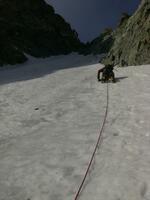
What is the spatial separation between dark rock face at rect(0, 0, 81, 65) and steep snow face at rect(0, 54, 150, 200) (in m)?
44.1

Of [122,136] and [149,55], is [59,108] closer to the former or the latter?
[122,136]

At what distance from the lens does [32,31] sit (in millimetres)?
99438

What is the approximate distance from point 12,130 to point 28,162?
431cm

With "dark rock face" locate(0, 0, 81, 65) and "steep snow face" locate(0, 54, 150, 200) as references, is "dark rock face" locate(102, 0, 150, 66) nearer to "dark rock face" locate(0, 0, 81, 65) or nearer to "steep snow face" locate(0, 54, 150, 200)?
"steep snow face" locate(0, 54, 150, 200)

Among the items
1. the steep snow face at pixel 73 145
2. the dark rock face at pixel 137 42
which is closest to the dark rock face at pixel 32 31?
the dark rock face at pixel 137 42

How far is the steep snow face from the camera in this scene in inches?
401

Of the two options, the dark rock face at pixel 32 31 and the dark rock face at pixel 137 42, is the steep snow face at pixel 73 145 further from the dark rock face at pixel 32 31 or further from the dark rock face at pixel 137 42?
the dark rock face at pixel 32 31

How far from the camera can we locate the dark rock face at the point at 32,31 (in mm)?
75594

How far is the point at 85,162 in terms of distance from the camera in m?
11.8

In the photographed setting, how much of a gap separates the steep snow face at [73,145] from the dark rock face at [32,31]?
145ft

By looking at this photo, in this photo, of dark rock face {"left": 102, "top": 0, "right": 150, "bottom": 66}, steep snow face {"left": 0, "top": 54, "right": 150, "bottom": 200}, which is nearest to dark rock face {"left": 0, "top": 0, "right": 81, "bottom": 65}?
dark rock face {"left": 102, "top": 0, "right": 150, "bottom": 66}

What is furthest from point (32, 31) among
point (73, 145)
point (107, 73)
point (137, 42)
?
point (73, 145)

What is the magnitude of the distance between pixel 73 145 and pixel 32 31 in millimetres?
88305

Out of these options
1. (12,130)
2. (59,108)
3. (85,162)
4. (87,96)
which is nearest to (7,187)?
(85,162)
